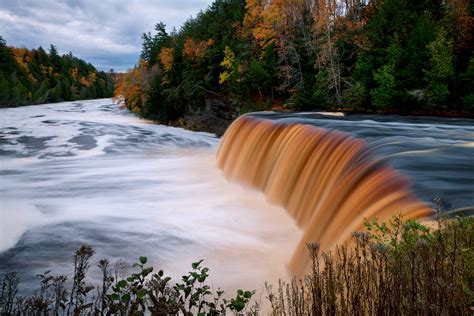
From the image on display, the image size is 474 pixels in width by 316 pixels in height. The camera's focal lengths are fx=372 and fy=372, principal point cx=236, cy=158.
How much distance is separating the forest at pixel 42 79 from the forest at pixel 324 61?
3743 cm

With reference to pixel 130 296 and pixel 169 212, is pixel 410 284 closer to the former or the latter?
pixel 130 296

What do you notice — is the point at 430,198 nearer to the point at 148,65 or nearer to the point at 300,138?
the point at 300,138

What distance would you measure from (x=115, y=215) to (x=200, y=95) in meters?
31.2

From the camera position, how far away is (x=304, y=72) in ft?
110

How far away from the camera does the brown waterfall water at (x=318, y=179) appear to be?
5.43 m

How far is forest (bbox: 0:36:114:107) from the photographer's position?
229 feet

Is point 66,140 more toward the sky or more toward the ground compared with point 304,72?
more toward the ground

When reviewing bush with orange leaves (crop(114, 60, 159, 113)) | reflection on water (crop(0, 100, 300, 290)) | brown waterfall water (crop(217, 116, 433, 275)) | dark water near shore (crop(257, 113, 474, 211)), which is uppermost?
bush with orange leaves (crop(114, 60, 159, 113))

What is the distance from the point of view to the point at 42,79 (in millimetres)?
100125

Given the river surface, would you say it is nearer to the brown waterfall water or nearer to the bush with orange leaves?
the brown waterfall water

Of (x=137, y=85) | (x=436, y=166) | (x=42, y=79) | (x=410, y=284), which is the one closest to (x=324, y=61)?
(x=436, y=166)

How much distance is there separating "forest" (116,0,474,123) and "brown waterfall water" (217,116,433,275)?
13573 mm

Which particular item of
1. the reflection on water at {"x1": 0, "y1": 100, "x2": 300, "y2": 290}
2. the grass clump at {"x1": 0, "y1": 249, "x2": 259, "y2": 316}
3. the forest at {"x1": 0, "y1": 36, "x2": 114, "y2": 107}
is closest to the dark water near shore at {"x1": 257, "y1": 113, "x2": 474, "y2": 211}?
the reflection on water at {"x1": 0, "y1": 100, "x2": 300, "y2": 290}

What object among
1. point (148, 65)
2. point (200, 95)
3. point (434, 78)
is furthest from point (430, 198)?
point (148, 65)
